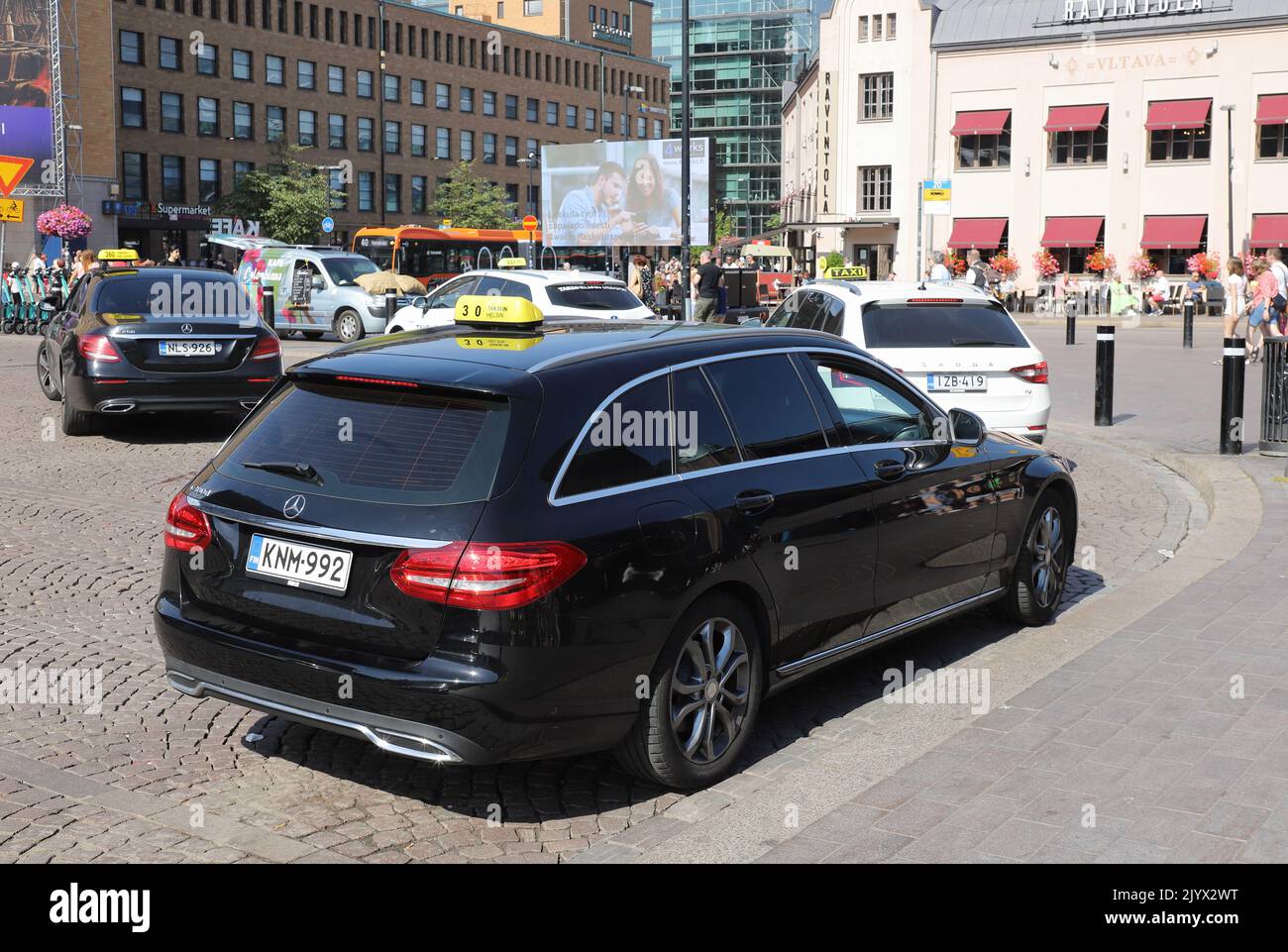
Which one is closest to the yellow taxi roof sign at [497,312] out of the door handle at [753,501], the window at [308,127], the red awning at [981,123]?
the door handle at [753,501]

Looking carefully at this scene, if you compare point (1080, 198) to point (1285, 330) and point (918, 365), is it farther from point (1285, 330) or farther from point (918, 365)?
point (918, 365)

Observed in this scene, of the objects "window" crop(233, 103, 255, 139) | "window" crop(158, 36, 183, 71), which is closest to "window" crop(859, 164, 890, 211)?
"window" crop(233, 103, 255, 139)

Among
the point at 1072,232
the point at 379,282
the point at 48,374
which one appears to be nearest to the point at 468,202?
the point at 1072,232

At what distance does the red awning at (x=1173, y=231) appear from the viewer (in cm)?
5522

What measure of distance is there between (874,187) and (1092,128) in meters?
10.6

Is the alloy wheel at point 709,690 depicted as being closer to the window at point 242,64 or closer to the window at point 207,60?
the window at point 207,60

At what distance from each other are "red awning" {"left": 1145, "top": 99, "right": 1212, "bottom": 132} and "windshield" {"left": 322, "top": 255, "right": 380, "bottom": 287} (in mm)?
37660

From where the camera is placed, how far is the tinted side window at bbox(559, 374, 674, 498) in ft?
14.4

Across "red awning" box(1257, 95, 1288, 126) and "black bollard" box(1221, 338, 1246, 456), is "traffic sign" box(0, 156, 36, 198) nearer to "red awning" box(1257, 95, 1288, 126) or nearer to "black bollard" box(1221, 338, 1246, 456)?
"black bollard" box(1221, 338, 1246, 456)

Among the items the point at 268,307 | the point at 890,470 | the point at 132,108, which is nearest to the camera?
the point at 890,470

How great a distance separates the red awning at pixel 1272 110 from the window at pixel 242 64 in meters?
51.1

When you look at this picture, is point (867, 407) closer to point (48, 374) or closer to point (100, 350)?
point (100, 350)

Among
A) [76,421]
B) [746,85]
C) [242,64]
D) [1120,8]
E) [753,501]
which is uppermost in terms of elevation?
[746,85]

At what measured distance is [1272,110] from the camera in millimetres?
54094
